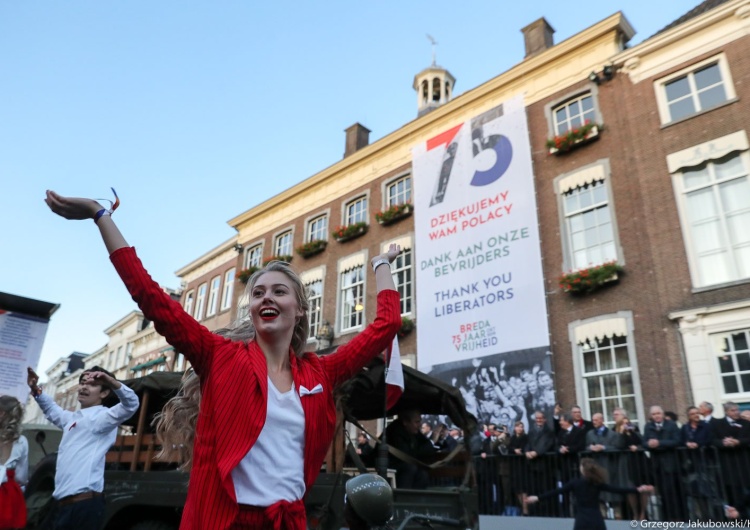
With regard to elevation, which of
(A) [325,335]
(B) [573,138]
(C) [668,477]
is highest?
(B) [573,138]

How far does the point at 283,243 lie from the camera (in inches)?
968

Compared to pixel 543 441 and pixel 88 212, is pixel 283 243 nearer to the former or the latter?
pixel 543 441

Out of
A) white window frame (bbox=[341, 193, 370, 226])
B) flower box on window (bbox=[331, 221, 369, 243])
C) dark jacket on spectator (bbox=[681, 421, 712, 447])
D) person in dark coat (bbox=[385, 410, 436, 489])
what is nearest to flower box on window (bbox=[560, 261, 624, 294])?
dark jacket on spectator (bbox=[681, 421, 712, 447])

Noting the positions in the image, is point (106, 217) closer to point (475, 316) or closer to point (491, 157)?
point (475, 316)

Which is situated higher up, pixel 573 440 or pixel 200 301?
pixel 200 301

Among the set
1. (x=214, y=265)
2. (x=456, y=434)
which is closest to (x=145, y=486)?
(x=456, y=434)

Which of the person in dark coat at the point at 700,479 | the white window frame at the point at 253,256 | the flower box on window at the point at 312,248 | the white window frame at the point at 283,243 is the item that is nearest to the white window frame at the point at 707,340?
the person in dark coat at the point at 700,479

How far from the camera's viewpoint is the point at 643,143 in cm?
1398

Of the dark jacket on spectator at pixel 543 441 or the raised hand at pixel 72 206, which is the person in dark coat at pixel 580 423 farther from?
the raised hand at pixel 72 206

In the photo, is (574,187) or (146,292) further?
(574,187)

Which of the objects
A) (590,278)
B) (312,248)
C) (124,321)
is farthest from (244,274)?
(124,321)

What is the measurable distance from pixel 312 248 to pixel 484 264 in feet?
28.4

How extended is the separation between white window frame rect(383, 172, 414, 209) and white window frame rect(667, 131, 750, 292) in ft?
27.6

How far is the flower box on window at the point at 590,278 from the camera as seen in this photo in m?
13.2
